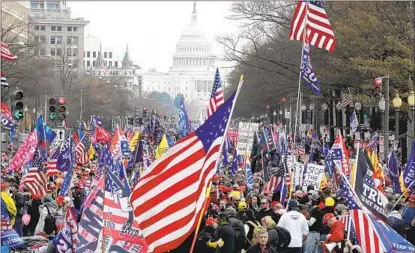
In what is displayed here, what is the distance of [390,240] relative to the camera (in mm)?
13266

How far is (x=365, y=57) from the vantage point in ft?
147

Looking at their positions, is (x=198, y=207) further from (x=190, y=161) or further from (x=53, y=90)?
(x=53, y=90)

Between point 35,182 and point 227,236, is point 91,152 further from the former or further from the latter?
point 227,236

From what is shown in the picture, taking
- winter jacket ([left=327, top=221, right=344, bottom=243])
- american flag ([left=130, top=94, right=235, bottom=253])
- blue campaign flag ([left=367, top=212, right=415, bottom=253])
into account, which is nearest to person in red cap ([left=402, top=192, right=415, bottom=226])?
winter jacket ([left=327, top=221, right=344, bottom=243])

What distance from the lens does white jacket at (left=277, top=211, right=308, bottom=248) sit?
16.1 meters

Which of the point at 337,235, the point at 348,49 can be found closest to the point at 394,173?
the point at 337,235

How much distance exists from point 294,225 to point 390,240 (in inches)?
117

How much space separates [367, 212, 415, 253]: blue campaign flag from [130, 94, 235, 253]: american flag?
8.57ft

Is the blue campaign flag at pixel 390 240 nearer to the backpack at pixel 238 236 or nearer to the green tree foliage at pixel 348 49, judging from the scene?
the backpack at pixel 238 236

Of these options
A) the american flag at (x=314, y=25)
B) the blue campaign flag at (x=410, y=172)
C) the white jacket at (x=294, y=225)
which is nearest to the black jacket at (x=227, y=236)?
the white jacket at (x=294, y=225)

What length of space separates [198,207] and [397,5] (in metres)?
32.9

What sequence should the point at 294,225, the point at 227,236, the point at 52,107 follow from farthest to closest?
the point at 52,107
the point at 294,225
the point at 227,236

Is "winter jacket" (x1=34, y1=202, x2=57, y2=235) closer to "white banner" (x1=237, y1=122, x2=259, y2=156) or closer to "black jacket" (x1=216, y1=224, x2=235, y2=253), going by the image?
"black jacket" (x1=216, y1=224, x2=235, y2=253)

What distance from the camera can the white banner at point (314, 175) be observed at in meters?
22.1
